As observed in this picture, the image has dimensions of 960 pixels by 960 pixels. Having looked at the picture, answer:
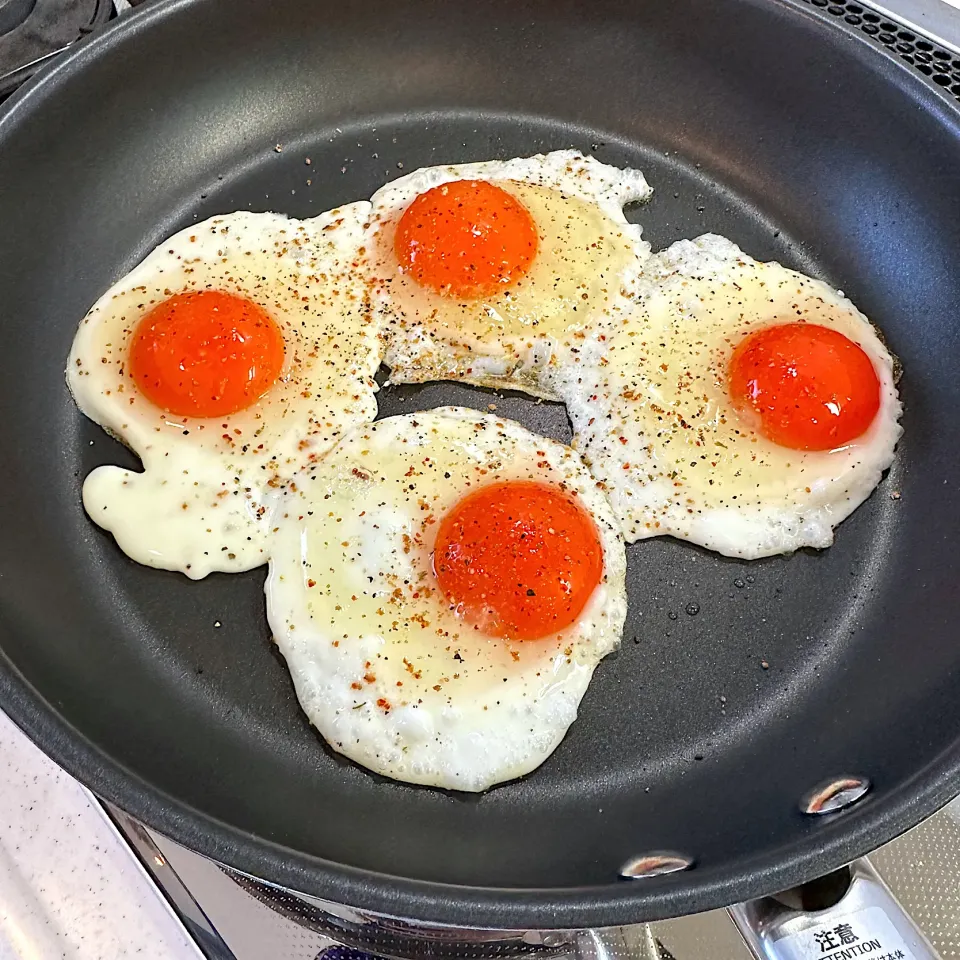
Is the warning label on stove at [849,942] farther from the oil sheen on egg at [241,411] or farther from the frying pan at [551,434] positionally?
the oil sheen on egg at [241,411]

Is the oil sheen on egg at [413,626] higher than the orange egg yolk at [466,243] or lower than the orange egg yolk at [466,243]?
lower

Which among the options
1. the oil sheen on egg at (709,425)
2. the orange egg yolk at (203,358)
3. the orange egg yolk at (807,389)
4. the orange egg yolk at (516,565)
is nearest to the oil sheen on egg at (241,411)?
the orange egg yolk at (203,358)

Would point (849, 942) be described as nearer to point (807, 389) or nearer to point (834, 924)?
point (834, 924)

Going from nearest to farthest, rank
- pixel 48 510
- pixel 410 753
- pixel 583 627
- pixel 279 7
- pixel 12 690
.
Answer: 1. pixel 12 690
2. pixel 410 753
3. pixel 583 627
4. pixel 48 510
5. pixel 279 7

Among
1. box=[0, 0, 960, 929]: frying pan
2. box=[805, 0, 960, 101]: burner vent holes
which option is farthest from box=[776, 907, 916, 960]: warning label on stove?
box=[805, 0, 960, 101]: burner vent holes

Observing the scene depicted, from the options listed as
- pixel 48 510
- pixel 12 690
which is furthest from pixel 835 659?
pixel 48 510

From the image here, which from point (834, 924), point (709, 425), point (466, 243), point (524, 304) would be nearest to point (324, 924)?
point (834, 924)

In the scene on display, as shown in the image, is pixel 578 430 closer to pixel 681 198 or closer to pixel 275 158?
pixel 681 198

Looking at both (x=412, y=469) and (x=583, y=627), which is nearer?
(x=583, y=627)
